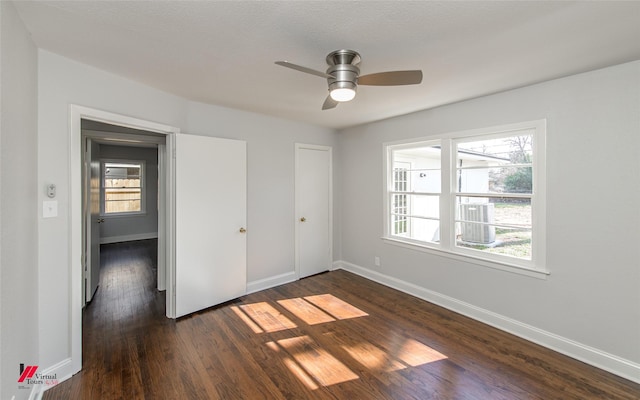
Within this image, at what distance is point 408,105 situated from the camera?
10.9 ft

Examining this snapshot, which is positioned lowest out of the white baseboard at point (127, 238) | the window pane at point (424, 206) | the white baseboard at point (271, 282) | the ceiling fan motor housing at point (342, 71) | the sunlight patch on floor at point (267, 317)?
the sunlight patch on floor at point (267, 317)

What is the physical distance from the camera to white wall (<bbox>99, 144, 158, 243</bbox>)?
22.7 ft

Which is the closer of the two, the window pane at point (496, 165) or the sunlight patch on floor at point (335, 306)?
the window pane at point (496, 165)

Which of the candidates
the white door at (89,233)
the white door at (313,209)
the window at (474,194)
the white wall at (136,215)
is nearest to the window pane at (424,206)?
the window at (474,194)

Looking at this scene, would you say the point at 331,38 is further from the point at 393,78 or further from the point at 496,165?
the point at 496,165

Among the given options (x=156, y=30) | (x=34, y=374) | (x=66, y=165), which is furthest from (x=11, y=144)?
(x=34, y=374)

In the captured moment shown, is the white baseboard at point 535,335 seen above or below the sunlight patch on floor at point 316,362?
above

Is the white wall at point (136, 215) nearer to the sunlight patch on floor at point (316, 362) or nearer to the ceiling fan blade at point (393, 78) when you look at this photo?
the sunlight patch on floor at point (316, 362)

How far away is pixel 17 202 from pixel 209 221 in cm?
175

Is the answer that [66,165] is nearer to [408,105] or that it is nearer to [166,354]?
[166,354]

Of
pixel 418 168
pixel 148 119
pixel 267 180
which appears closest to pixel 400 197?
pixel 418 168

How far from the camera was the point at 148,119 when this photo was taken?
277 centimetres

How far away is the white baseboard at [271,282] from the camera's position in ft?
12.6

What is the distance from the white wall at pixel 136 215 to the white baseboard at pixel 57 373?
5853mm
